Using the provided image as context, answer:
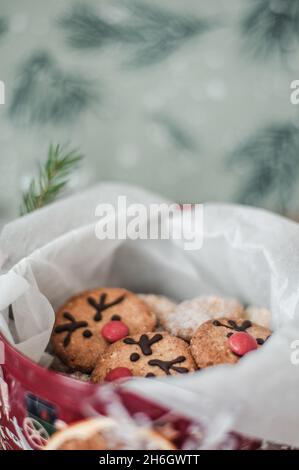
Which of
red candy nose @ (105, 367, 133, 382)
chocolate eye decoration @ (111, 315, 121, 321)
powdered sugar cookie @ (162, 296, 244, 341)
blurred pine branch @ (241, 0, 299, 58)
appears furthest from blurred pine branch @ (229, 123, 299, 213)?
red candy nose @ (105, 367, 133, 382)

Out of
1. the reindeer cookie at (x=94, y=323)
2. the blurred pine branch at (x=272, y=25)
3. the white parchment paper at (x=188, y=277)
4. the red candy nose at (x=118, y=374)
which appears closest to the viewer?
the white parchment paper at (x=188, y=277)

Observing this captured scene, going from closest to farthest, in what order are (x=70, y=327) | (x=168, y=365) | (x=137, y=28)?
(x=168, y=365)
(x=70, y=327)
(x=137, y=28)

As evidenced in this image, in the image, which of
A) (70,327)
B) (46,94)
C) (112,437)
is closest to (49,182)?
(46,94)

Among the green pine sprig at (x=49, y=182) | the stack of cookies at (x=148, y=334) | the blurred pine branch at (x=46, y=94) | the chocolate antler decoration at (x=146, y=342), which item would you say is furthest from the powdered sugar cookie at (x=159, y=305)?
the blurred pine branch at (x=46, y=94)

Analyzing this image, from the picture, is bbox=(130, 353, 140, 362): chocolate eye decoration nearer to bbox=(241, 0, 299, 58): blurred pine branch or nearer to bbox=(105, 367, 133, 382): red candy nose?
bbox=(105, 367, 133, 382): red candy nose

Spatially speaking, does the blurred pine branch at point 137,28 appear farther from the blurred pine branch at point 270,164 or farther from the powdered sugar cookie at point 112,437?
the powdered sugar cookie at point 112,437

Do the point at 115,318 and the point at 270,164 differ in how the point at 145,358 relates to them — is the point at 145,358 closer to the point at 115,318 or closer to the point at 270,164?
the point at 115,318
